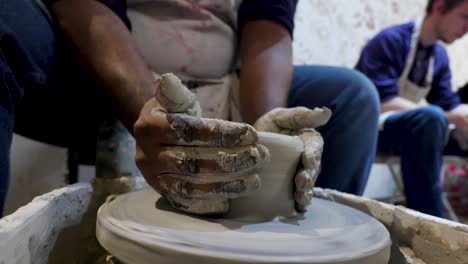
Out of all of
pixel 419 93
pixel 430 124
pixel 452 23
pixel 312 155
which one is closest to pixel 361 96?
pixel 312 155

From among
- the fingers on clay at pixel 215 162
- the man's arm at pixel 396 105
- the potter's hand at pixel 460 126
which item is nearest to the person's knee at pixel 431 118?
the man's arm at pixel 396 105

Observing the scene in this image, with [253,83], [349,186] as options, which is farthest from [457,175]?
[253,83]

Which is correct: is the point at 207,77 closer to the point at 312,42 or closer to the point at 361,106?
the point at 361,106

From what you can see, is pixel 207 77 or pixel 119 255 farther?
pixel 207 77

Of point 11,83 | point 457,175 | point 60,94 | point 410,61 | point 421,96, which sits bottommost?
point 457,175

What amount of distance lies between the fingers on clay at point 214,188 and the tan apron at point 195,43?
0.58 meters

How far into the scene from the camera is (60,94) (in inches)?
40.9

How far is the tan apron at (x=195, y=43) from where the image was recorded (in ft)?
3.75

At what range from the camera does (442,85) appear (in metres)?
2.96

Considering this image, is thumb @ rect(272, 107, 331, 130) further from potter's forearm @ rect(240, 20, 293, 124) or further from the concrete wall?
the concrete wall

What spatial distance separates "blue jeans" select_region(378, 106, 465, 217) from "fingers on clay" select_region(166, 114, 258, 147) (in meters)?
1.84

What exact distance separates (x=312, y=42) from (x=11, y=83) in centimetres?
242

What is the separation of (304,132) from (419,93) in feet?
7.49

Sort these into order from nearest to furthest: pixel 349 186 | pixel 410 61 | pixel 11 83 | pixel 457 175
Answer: pixel 11 83
pixel 349 186
pixel 410 61
pixel 457 175
